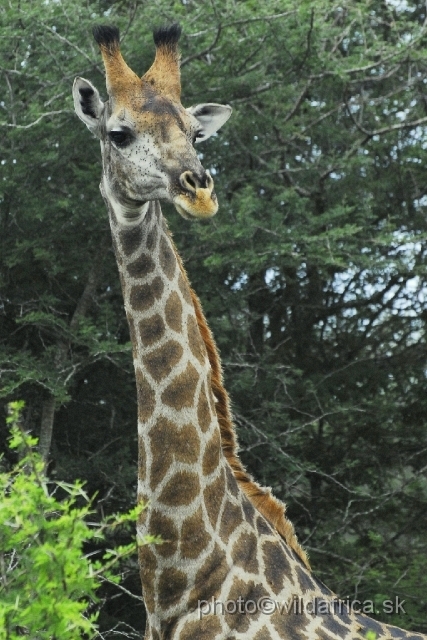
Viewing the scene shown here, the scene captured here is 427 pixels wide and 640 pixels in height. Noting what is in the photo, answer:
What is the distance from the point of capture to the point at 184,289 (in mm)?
4938

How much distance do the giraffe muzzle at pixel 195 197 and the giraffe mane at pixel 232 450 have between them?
2.27ft

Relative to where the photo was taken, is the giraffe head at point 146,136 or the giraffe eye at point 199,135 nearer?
the giraffe head at point 146,136

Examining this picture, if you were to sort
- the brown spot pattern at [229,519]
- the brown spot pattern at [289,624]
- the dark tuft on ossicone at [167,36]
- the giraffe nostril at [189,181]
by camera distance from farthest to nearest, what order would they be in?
the dark tuft on ossicone at [167,36] < the brown spot pattern at [229,519] < the brown spot pattern at [289,624] < the giraffe nostril at [189,181]

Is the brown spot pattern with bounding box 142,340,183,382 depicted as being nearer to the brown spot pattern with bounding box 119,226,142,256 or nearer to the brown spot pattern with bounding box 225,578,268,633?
the brown spot pattern with bounding box 119,226,142,256

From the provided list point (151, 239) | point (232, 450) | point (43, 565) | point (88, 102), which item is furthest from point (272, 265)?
point (43, 565)

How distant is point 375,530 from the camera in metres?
10.8

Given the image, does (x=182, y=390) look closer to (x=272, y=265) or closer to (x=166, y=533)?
(x=166, y=533)

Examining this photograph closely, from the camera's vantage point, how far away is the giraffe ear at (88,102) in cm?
523

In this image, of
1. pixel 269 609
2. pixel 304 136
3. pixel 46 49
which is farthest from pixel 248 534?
pixel 304 136

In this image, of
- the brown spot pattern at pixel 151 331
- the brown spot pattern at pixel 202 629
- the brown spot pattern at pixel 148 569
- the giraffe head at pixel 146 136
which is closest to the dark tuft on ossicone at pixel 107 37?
the giraffe head at pixel 146 136

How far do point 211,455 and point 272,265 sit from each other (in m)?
5.17

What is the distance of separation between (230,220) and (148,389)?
4.96m

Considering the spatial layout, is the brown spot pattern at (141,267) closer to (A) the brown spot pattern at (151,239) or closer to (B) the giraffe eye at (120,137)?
(A) the brown spot pattern at (151,239)

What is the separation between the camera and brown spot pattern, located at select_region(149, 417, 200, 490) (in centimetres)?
460
